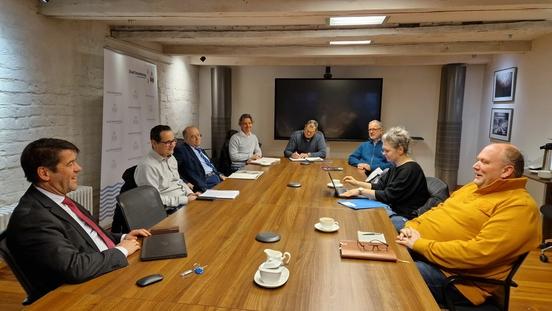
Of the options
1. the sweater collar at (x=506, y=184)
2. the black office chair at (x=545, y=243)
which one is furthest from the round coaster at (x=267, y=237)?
the black office chair at (x=545, y=243)

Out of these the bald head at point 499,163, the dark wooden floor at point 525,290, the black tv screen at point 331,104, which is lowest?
the dark wooden floor at point 525,290

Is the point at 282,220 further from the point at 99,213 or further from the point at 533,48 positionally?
the point at 533,48

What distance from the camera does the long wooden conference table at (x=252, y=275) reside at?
1.22m

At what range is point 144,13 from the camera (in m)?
3.08

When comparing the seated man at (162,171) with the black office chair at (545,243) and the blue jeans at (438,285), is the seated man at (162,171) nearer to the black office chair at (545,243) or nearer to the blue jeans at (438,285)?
the blue jeans at (438,285)

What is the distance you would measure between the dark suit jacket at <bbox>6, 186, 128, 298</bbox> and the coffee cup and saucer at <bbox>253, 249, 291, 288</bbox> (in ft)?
1.85

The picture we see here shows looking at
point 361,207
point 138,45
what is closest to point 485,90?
point 361,207

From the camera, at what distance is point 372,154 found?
4.18 m

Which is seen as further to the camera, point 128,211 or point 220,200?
point 220,200

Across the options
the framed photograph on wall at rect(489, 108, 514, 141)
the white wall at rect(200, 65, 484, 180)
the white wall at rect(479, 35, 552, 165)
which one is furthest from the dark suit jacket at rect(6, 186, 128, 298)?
the white wall at rect(200, 65, 484, 180)

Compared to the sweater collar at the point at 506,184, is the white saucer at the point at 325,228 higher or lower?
lower

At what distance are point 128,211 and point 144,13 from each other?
71.0 inches

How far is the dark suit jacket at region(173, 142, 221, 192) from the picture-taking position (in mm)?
3494

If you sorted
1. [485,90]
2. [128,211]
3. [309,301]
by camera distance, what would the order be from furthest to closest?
1. [485,90]
2. [128,211]
3. [309,301]
